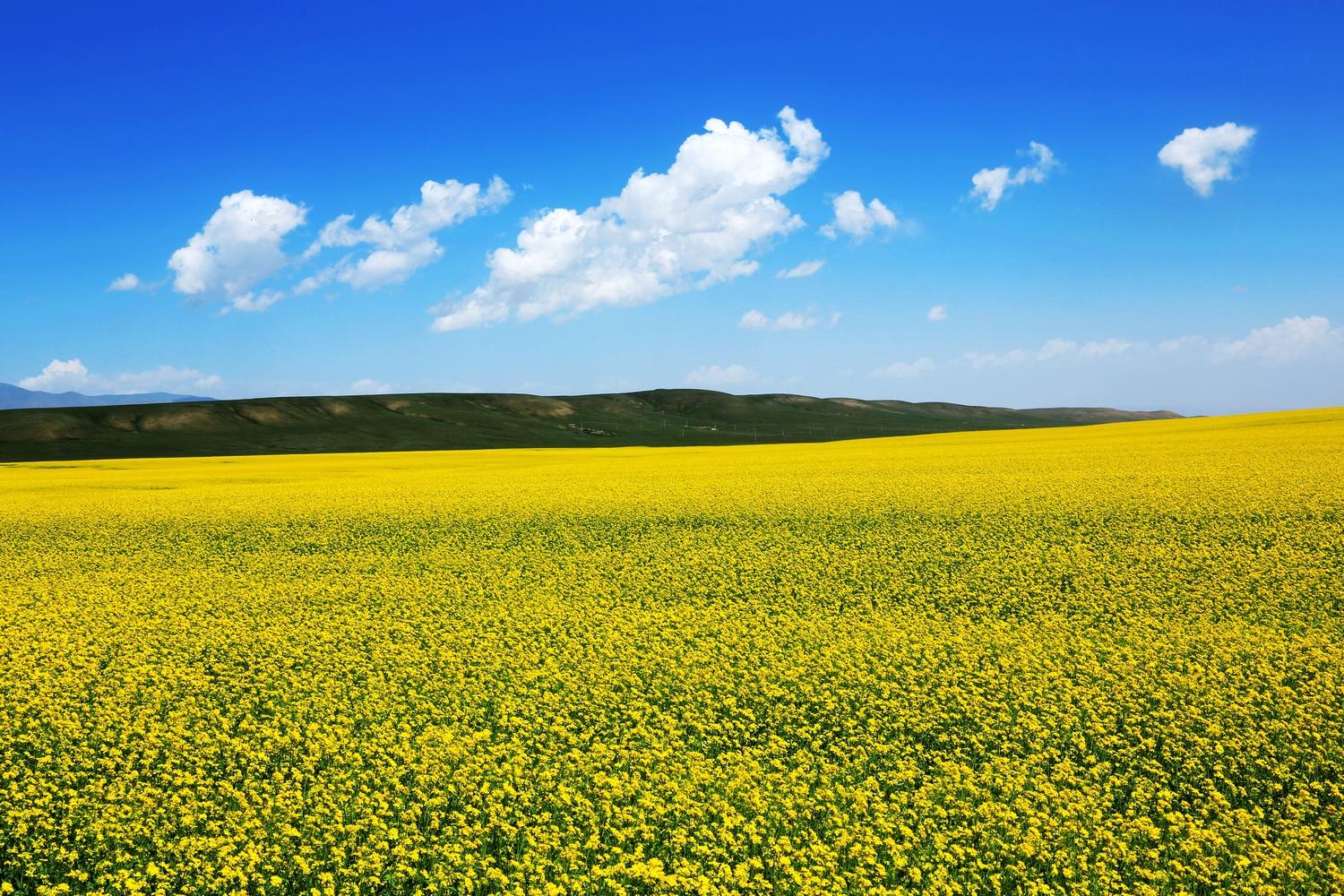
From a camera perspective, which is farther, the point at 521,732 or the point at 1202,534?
the point at 1202,534

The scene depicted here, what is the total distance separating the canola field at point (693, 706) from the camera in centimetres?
969

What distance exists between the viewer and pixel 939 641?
56.5 feet

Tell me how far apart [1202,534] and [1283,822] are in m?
17.8

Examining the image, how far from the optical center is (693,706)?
14.0 meters

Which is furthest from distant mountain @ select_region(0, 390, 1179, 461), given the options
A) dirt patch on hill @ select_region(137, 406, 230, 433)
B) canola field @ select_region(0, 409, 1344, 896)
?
canola field @ select_region(0, 409, 1344, 896)

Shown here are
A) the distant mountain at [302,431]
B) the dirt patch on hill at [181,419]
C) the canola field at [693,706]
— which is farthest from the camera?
the dirt patch on hill at [181,419]

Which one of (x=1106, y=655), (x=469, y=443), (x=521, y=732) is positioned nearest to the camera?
(x=521, y=732)

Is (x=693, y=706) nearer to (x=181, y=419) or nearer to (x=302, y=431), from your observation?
(x=302, y=431)

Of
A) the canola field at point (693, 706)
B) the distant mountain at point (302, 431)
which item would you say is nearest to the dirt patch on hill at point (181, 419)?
the distant mountain at point (302, 431)

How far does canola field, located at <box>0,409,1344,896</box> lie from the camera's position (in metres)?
9.69

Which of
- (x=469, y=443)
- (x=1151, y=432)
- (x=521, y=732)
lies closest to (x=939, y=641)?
(x=521, y=732)

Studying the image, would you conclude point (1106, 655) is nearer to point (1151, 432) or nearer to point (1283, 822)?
point (1283, 822)

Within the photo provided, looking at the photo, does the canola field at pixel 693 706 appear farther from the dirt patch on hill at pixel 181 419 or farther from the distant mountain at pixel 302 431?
the dirt patch on hill at pixel 181 419

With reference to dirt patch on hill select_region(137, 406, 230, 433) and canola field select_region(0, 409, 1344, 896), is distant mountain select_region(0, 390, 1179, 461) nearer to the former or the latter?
dirt patch on hill select_region(137, 406, 230, 433)
